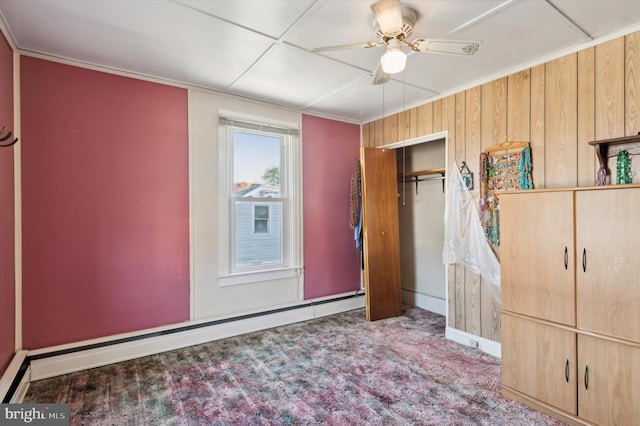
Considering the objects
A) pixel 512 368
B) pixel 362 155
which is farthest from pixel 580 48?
pixel 512 368

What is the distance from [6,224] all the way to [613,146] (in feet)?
13.9

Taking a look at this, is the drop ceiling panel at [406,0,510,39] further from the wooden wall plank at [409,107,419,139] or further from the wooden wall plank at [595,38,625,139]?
the wooden wall plank at [409,107,419,139]

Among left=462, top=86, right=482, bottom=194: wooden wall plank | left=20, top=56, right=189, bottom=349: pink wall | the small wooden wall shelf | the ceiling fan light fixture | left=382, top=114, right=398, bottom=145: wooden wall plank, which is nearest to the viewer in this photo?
the ceiling fan light fixture

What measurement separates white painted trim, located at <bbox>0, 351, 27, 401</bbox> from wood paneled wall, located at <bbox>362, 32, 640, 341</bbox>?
11.8 ft

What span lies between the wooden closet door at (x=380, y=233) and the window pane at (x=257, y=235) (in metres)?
1.05

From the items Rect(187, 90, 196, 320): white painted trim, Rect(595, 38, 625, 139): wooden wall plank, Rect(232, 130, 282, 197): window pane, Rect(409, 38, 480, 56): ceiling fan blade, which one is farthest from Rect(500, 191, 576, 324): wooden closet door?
Rect(187, 90, 196, 320): white painted trim

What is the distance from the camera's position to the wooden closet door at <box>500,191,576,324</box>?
2.02 metres

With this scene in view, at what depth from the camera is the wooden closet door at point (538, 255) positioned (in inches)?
79.6

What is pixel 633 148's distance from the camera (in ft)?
6.95

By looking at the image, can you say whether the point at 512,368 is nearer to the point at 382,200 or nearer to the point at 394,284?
the point at 394,284

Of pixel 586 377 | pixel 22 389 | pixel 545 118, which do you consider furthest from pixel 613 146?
pixel 22 389

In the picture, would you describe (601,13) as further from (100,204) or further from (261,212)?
(100,204)

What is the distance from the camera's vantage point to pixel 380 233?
3904mm

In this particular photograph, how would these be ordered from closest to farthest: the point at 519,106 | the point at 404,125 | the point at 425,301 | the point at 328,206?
the point at 519,106
the point at 404,125
the point at 328,206
the point at 425,301
